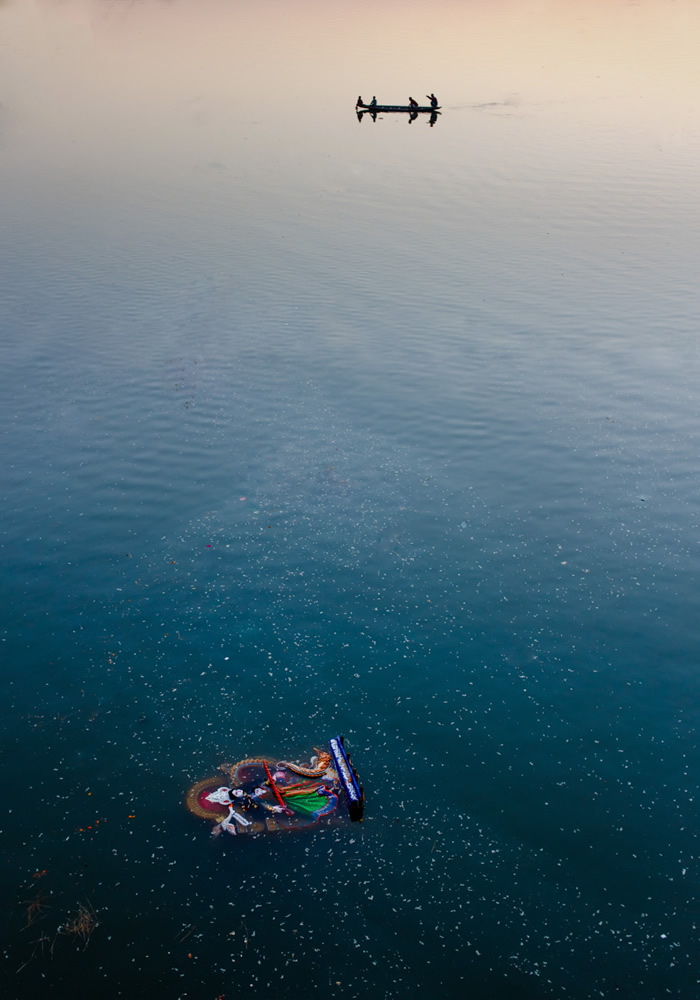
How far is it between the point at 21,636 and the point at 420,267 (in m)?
66.5

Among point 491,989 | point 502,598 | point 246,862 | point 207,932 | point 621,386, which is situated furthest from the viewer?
point 621,386

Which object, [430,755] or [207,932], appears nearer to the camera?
[207,932]

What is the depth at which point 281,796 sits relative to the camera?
90.5 feet

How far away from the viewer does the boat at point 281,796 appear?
26.9 m

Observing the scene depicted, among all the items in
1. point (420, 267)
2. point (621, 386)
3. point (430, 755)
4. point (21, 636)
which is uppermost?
point (420, 267)

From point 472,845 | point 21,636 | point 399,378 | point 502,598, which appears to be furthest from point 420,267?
point 472,845

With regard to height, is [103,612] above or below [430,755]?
above

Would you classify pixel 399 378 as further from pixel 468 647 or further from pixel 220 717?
pixel 220 717

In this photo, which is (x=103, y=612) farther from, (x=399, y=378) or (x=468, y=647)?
(x=399, y=378)

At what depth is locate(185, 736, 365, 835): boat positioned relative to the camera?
26938mm

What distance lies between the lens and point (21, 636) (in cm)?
3622

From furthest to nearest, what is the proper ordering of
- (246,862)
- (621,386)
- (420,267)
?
(420,267) < (621,386) < (246,862)

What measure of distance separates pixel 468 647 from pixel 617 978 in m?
15.3

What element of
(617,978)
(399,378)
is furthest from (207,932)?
(399,378)
